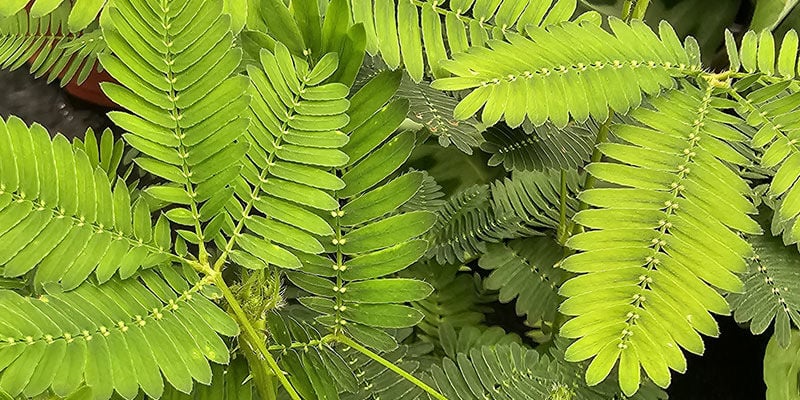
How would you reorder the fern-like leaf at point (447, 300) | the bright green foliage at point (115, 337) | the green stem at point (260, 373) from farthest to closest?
the fern-like leaf at point (447, 300)
the green stem at point (260, 373)
the bright green foliage at point (115, 337)

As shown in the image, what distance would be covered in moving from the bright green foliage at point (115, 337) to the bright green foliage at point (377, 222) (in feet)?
0.27

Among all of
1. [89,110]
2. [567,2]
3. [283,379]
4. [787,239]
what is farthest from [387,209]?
[89,110]

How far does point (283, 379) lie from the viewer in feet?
1.33

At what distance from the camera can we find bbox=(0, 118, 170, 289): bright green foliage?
0.36 m

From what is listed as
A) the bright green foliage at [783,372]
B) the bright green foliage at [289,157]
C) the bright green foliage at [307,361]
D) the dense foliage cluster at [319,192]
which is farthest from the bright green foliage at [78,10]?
the bright green foliage at [783,372]

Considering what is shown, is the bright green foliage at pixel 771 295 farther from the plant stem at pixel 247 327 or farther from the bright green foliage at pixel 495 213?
the plant stem at pixel 247 327

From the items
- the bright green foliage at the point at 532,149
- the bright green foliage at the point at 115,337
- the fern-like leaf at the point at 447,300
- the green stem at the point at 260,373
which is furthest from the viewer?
the fern-like leaf at the point at 447,300

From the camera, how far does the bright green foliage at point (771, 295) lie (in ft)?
1.98

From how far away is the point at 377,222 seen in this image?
1.40ft

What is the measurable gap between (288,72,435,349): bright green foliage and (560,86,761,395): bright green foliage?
0.09 metres

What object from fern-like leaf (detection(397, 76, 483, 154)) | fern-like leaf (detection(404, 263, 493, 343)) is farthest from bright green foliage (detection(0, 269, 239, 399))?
fern-like leaf (detection(404, 263, 493, 343))

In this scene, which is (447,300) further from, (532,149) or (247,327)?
(247,327)

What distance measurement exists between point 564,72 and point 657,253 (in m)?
0.13

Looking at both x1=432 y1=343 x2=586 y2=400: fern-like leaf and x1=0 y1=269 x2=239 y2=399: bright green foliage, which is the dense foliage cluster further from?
x1=432 y1=343 x2=586 y2=400: fern-like leaf
